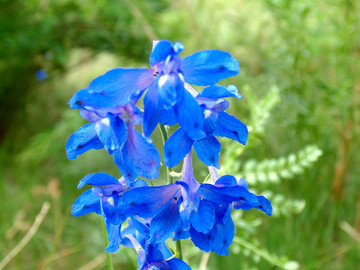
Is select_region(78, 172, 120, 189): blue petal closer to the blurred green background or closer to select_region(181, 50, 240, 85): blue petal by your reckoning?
select_region(181, 50, 240, 85): blue petal

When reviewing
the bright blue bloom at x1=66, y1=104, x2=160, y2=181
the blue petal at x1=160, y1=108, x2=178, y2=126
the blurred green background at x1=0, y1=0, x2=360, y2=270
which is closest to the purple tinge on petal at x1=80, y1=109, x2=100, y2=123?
the bright blue bloom at x1=66, y1=104, x2=160, y2=181

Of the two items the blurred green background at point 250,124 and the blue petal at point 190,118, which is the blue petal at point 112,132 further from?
the blurred green background at point 250,124

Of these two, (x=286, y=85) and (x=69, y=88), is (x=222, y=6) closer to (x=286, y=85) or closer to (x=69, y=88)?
(x=286, y=85)

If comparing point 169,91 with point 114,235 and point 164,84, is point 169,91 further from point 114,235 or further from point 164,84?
point 114,235

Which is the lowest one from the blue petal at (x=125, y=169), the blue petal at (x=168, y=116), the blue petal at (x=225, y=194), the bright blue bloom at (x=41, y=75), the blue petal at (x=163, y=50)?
the bright blue bloom at (x=41, y=75)

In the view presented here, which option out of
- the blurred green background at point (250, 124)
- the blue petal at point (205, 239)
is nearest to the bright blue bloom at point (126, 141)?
the blue petal at point (205, 239)
